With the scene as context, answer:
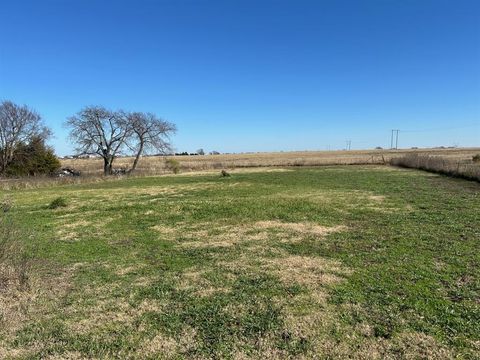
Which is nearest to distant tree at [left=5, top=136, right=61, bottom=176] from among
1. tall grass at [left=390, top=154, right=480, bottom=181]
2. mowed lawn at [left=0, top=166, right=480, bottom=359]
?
mowed lawn at [left=0, top=166, right=480, bottom=359]

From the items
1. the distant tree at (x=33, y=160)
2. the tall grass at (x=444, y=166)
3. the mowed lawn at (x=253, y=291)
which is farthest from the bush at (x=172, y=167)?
the mowed lawn at (x=253, y=291)

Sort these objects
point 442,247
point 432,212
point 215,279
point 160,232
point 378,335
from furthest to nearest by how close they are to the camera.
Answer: point 432,212 < point 160,232 < point 442,247 < point 215,279 < point 378,335

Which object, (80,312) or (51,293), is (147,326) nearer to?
(80,312)

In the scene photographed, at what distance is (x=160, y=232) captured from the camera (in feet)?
30.2

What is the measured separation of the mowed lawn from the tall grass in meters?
12.6

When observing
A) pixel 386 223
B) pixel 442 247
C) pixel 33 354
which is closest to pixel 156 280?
pixel 33 354

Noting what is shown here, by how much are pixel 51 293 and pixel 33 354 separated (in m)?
1.71

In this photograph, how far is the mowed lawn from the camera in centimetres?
362

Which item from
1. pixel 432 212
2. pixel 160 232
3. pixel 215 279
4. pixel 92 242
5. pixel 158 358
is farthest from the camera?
pixel 432 212

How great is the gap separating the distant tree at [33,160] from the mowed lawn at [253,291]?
32737 millimetres

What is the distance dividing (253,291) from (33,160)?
1570 inches

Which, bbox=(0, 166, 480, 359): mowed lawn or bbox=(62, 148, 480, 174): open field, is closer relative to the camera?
bbox=(0, 166, 480, 359): mowed lawn

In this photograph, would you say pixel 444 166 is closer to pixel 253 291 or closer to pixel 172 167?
pixel 253 291

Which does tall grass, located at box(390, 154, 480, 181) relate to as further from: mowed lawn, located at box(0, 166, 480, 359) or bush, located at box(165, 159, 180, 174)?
bush, located at box(165, 159, 180, 174)
